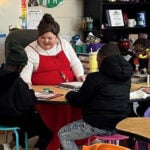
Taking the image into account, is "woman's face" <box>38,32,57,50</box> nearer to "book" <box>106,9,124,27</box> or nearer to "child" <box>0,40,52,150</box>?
"child" <box>0,40,52,150</box>

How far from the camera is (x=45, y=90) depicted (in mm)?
3189

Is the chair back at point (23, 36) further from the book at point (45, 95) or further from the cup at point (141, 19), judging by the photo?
the cup at point (141, 19)

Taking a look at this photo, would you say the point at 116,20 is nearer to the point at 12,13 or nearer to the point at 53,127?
the point at 12,13

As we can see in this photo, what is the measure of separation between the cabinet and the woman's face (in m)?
1.78

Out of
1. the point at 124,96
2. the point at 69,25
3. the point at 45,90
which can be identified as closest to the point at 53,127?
the point at 45,90

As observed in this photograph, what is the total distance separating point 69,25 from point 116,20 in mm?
654

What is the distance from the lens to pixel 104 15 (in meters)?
5.52

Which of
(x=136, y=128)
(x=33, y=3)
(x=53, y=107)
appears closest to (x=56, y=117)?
(x=53, y=107)

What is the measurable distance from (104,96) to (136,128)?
83 centimetres

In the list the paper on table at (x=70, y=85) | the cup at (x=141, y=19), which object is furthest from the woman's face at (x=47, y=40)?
the cup at (x=141, y=19)

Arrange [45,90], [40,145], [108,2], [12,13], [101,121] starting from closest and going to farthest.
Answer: [101,121] < [45,90] < [40,145] < [12,13] < [108,2]

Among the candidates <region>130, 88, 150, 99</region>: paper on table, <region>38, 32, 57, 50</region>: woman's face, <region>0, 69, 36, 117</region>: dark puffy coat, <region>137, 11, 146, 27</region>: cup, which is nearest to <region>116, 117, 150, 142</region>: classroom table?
<region>130, 88, 150, 99</region>: paper on table

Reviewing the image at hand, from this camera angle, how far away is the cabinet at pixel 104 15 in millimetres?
5303

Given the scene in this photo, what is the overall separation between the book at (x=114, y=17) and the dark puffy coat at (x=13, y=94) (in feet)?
9.14
